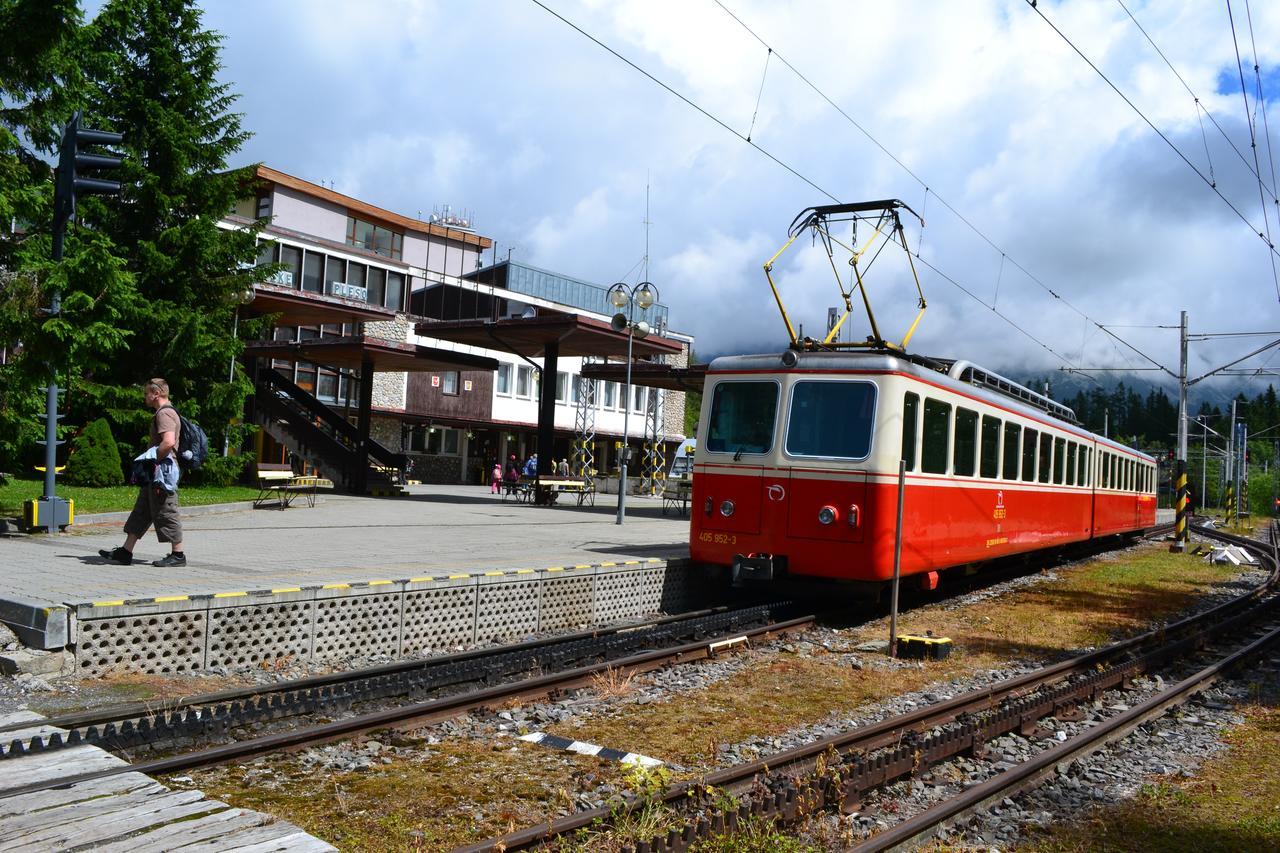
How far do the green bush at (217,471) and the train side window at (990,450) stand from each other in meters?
17.0

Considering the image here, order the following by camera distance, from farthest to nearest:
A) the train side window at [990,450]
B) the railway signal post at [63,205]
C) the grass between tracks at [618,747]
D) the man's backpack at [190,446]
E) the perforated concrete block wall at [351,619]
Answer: the train side window at [990,450] < the railway signal post at [63,205] < the man's backpack at [190,446] < the perforated concrete block wall at [351,619] < the grass between tracks at [618,747]

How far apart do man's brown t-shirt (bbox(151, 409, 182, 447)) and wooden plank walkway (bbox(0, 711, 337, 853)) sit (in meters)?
5.61

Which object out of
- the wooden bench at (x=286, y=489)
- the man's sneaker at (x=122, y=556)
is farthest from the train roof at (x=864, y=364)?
the wooden bench at (x=286, y=489)

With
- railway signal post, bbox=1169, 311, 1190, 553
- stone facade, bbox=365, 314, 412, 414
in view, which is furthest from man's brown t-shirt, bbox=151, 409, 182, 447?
stone facade, bbox=365, 314, 412, 414

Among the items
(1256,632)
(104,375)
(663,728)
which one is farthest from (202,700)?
(104,375)

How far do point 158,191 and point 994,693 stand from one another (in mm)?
21406

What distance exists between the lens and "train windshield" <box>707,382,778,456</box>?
1141cm

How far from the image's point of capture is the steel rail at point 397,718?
4932mm

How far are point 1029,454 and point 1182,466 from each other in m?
14.8

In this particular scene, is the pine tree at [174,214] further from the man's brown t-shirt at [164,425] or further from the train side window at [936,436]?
the train side window at [936,436]

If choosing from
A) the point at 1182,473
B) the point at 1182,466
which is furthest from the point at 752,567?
the point at 1182,466

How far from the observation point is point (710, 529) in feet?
38.3

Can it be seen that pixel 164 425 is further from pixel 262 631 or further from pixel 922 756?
pixel 922 756

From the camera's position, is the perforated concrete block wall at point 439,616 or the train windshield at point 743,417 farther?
the train windshield at point 743,417
